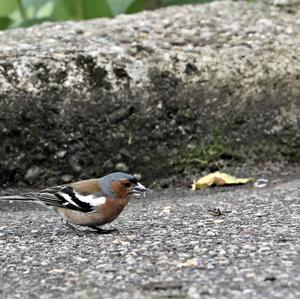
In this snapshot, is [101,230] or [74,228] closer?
[101,230]

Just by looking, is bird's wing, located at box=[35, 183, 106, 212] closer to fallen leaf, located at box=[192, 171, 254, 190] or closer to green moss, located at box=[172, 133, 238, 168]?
fallen leaf, located at box=[192, 171, 254, 190]

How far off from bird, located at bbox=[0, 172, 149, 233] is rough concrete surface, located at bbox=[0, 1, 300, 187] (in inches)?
66.0

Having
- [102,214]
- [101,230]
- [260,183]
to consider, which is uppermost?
[102,214]

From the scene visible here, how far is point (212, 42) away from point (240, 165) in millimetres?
1170

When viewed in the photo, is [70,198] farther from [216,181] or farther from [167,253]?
[216,181]

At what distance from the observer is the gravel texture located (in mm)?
4238

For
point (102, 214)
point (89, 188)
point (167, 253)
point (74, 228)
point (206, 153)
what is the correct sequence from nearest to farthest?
point (167, 253), point (102, 214), point (89, 188), point (74, 228), point (206, 153)

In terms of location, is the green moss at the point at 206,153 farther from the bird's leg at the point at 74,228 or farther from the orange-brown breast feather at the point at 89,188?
the orange-brown breast feather at the point at 89,188

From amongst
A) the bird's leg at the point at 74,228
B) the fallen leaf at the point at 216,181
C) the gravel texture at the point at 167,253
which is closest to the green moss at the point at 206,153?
the fallen leaf at the point at 216,181

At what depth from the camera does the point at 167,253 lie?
195 inches

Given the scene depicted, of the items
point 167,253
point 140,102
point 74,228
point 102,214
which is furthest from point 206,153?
point 167,253

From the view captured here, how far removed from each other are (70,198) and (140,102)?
6.56 feet

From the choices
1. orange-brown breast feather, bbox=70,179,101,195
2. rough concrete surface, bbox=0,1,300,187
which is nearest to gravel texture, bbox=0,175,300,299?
orange-brown breast feather, bbox=70,179,101,195

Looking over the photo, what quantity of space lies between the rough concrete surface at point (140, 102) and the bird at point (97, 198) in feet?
5.50
